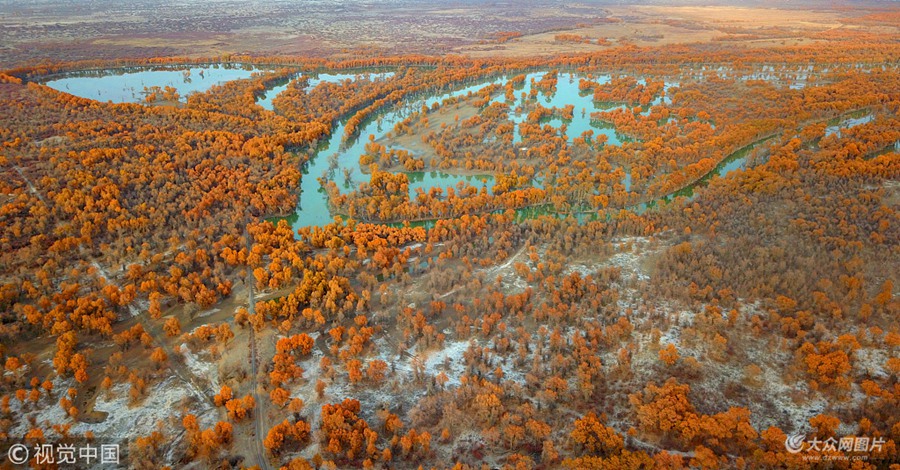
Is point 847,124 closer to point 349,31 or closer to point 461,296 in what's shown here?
point 461,296

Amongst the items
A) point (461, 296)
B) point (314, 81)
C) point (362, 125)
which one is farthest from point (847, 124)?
point (314, 81)

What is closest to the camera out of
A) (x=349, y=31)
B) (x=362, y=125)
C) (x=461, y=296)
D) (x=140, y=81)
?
(x=461, y=296)

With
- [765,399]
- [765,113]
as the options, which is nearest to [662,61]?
[765,113]

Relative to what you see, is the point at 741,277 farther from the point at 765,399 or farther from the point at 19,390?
the point at 19,390

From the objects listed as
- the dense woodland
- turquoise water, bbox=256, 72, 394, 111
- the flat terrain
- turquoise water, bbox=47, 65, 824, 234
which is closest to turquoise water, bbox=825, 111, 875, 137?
turquoise water, bbox=47, 65, 824, 234

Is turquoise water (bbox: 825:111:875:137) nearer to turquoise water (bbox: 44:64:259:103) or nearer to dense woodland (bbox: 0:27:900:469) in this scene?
dense woodland (bbox: 0:27:900:469)

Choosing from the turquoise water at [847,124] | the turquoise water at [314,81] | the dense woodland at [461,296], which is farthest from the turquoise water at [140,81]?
the turquoise water at [847,124]
